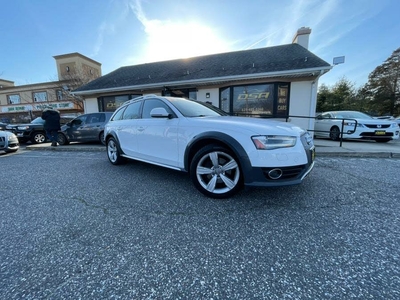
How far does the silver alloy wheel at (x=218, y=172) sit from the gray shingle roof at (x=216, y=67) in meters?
6.73

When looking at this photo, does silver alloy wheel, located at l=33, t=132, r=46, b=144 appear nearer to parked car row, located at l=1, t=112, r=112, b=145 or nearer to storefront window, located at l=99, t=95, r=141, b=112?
parked car row, located at l=1, t=112, r=112, b=145

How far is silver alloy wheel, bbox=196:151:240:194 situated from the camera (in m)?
2.61

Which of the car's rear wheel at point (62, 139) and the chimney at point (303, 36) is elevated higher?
the chimney at point (303, 36)

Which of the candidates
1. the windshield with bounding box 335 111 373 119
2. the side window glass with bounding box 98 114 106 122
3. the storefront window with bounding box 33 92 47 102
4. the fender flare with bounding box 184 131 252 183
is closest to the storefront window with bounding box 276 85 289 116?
the windshield with bounding box 335 111 373 119

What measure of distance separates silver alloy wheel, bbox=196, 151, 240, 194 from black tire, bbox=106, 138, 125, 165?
261 cm

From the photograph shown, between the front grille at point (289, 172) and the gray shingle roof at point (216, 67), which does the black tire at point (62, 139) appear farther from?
the front grille at point (289, 172)

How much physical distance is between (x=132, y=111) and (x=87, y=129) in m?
4.82

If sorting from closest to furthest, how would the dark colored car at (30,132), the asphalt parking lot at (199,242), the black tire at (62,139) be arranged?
the asphalt parking lot at (199,242) < the black tire at (62,139) < the dark colored car at (30,132)

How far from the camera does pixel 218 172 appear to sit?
2699 millimetres

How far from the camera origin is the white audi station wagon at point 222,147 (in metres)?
2.35

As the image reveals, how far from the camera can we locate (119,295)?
1.31 m

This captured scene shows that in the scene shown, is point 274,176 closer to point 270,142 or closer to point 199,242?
point 270,142

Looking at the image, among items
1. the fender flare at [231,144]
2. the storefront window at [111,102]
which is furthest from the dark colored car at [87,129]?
the fender flare at [231,144]

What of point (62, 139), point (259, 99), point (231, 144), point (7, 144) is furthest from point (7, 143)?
point (259, 99)
